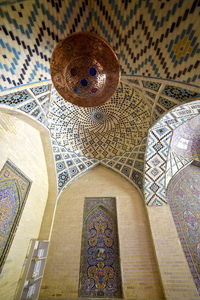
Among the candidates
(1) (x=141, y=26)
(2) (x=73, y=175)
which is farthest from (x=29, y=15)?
(2) (x=73, y=175)

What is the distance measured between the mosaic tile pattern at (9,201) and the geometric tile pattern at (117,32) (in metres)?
2.15

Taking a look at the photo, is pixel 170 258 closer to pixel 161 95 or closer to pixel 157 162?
pixel 157 162

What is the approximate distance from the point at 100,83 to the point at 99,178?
4.79m

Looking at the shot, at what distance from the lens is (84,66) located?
1.55 m

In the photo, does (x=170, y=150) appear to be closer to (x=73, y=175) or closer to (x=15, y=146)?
(x=73, y=175)

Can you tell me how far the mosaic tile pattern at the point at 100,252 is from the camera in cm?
374

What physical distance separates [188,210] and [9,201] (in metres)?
5.55

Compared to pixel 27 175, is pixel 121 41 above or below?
above

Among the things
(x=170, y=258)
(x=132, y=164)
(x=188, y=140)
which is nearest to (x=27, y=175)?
(x=132, y=164)

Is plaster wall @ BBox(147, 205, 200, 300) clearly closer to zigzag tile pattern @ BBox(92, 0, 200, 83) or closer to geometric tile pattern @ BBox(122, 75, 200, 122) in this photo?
geometric tile pattern @ BBox(122, 75, 200, 122)

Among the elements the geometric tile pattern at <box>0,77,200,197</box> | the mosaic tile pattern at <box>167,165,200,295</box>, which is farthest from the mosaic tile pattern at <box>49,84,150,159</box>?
the mosaic tile pattern at <box>167,165,200,295</box>

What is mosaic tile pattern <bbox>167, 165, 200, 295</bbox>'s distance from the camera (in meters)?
3.84

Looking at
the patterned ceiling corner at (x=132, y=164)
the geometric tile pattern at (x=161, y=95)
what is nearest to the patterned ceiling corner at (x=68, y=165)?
the patterned ceiling corner at (x=132, y=164)

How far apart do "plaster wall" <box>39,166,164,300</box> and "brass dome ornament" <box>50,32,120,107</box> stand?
180 inches
